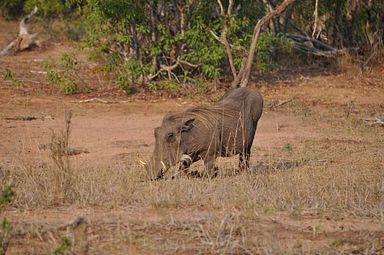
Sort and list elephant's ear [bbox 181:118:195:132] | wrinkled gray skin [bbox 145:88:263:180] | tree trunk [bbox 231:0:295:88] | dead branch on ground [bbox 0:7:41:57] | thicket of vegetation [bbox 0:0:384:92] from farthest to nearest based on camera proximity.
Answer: dead branch on ground [bbox 0:7:41:57], thicket of vegetation [bbox 0:0:384:92], tree trunk [bbox 231:0:295:88], elephant's ear [bbox 181:118:195:132], wrinkled gray skin [bbox 145:88:263:180]

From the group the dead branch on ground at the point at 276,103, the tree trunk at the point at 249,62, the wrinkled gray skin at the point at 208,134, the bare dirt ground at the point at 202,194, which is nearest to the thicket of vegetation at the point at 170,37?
the tree trunk at the point at 249,62

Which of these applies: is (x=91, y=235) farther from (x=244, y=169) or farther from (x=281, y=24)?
(x=281, y=24)

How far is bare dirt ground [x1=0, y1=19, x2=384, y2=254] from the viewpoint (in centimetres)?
574

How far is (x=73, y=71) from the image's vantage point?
1583 cm

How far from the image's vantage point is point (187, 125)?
8.27 metres

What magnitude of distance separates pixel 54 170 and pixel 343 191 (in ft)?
7.67

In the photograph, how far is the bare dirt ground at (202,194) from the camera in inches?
226

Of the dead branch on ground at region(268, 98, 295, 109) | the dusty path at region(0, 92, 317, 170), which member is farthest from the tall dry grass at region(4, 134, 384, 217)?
the dead branch on ground at region(268, 98, 295, 109)

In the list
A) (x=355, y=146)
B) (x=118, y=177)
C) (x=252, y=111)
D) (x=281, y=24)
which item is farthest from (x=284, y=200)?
(x=281, y=24)

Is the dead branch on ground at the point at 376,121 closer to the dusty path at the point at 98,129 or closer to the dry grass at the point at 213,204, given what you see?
the dusty path at the point at 98,129

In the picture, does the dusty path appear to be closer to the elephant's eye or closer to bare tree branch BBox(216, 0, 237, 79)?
bare tree branch BBox(216, 0, 237, 79)

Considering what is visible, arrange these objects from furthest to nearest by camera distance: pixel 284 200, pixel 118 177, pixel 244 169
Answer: pixel 244 169 < pixel 118 177 < pixel 284 200

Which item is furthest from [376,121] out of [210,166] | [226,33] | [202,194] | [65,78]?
[202,194]

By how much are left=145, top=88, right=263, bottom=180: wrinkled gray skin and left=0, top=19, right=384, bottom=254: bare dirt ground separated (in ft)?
1.00
